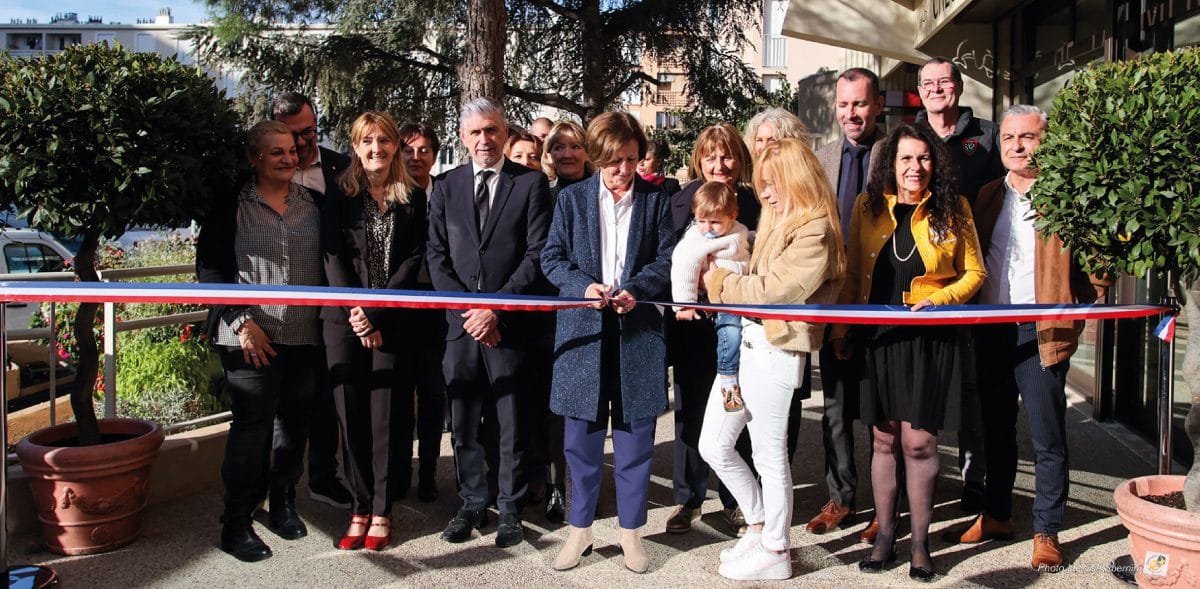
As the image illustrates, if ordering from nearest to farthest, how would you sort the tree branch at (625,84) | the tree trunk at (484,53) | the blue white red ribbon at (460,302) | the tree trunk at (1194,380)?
1. the tree trunk at (1194,380)
2. the blue white red ribbon at (460,302)
3. the tree trunk at (484,53)
4. the tree branch at (625,84)


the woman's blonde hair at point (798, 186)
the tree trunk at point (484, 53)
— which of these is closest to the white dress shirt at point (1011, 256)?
the woman's blonde hair at point (798, 186)

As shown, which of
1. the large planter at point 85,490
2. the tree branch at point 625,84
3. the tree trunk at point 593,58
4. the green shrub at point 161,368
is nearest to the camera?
the large planter at point 85,490

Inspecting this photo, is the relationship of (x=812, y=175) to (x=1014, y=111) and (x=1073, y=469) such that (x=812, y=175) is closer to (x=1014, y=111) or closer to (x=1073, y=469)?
(x=1014, y=111)

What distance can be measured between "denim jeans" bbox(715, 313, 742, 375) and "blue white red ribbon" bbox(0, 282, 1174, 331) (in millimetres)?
89

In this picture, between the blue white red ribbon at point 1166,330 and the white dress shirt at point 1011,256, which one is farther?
the white dress shirt at point 1011,256

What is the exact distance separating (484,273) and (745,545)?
1.68m

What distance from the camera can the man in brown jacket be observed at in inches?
175

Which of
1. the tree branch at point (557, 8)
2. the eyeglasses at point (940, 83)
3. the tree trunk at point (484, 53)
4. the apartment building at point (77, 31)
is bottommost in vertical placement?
the eyeglasses at point (940, 83)

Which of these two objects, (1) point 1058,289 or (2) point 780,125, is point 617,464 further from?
(1) point 1058,289

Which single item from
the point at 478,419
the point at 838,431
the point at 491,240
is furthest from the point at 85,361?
the point at 838,431

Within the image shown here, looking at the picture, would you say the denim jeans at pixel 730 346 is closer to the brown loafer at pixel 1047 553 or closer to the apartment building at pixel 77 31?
the brown loafer at pixel 1047 553

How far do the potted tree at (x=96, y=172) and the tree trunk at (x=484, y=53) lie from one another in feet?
18.0

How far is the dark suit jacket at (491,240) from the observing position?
4.94 metres

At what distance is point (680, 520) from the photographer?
5.01 meters
